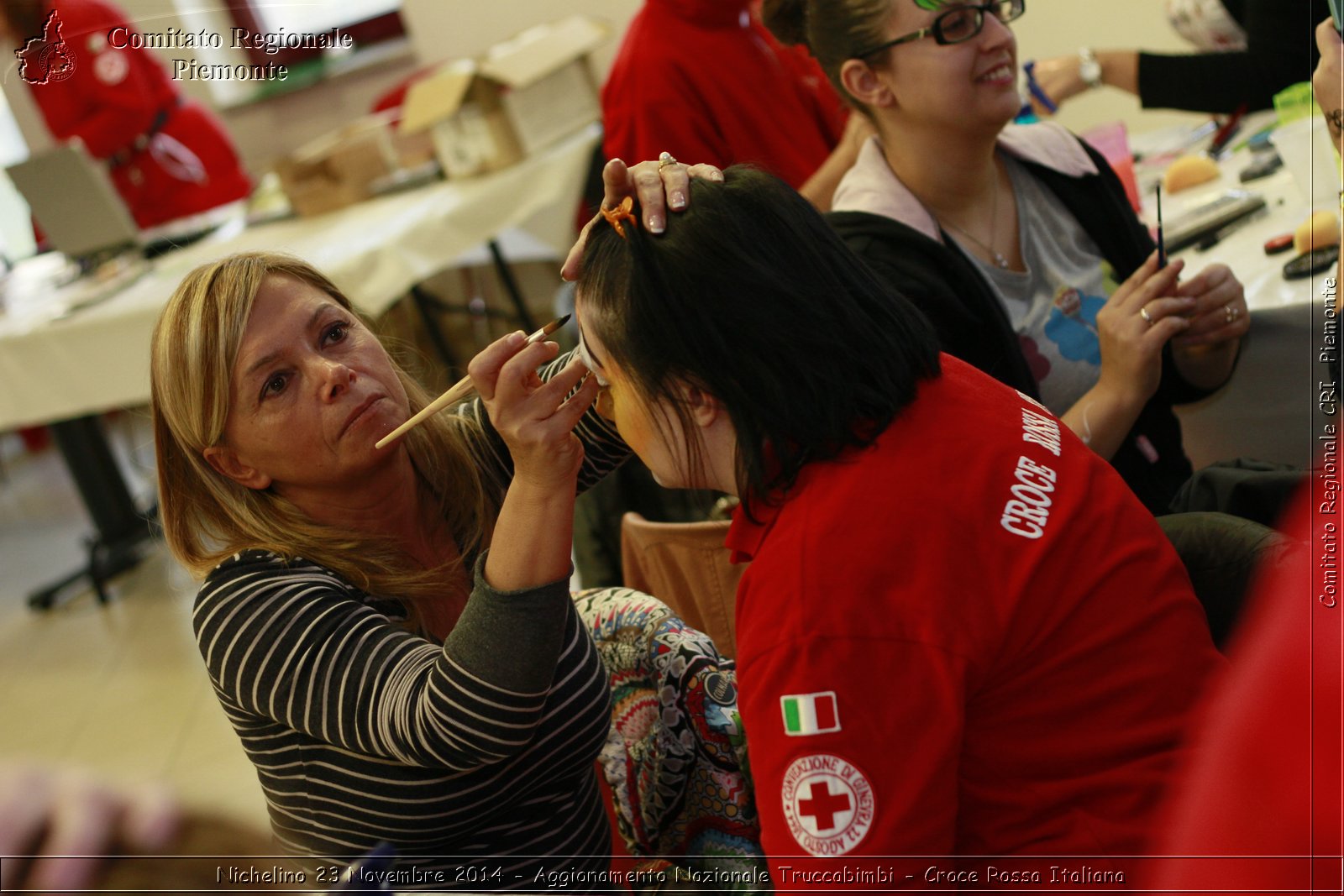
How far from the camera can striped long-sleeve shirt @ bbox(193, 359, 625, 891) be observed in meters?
0.96

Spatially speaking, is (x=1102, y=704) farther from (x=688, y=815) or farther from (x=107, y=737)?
(x=107, y=737)

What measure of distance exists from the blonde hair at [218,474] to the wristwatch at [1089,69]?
1.59 metres

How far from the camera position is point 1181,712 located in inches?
33.6

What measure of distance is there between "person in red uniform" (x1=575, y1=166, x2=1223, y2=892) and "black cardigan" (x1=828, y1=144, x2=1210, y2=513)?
1.47ft

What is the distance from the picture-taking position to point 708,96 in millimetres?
2340

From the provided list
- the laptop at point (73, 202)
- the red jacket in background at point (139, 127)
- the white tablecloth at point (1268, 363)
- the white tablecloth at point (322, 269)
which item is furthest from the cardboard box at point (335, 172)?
the white tablecloth at point (1268, 363)

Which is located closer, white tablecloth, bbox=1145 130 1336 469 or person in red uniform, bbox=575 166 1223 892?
person in red uniform, bbox=575 166 1223 892

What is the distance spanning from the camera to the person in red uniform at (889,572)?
30.6 inches

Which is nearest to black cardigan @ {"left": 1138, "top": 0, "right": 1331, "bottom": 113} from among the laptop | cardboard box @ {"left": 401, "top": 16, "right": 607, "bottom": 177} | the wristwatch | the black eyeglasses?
the wristwatch

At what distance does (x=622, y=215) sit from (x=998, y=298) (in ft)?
2.34

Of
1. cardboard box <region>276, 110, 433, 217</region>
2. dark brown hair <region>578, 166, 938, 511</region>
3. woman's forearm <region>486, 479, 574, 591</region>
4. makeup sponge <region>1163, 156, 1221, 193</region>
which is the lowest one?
makeup sponge <region>1163, 156, 1221, 193</region>

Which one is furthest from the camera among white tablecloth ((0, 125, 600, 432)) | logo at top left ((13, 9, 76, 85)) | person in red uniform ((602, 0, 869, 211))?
white tablecloth ((0, 125, 600, 432))

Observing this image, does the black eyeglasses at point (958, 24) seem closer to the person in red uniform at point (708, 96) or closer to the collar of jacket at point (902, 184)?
the collar of jacket at point (902, 184)

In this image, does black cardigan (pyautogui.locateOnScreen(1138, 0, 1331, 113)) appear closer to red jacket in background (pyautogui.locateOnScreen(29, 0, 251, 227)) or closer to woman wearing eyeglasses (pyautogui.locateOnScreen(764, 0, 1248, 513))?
woman wearing eyeglasses (pyautogui.locateOnScreen(764, 0, 1248, 513))
